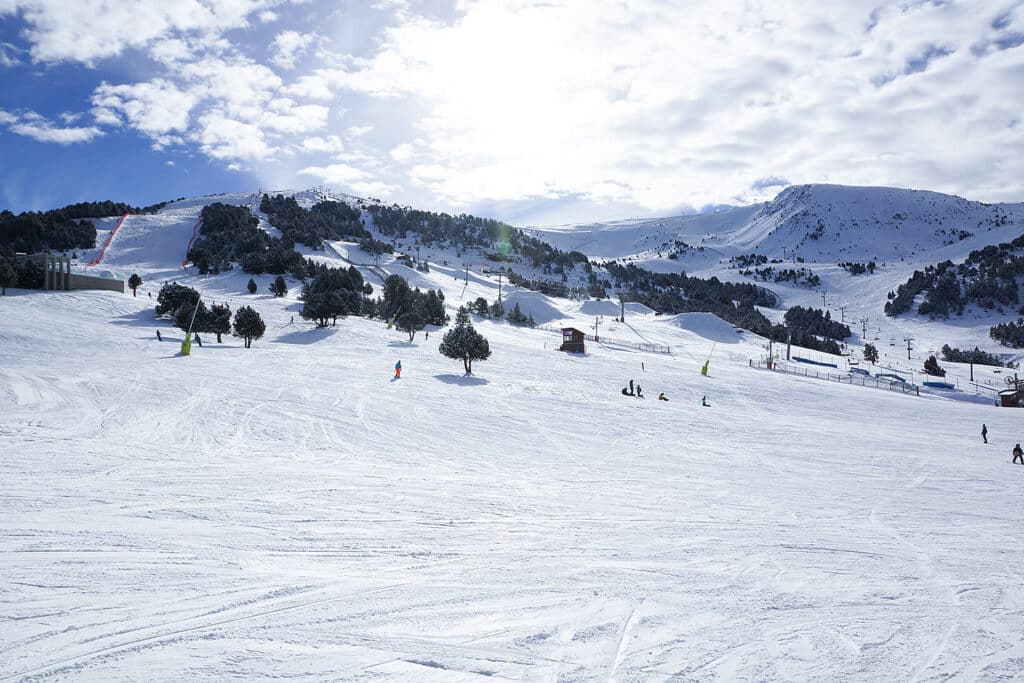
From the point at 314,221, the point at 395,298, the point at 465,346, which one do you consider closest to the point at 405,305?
the point at 395,298

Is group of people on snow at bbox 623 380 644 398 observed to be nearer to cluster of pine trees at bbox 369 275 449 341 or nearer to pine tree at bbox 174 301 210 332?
cluster of pine trees at bbox 369 275 449 341

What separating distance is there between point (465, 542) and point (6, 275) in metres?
60.4

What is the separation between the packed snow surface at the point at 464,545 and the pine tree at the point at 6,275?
106 ft

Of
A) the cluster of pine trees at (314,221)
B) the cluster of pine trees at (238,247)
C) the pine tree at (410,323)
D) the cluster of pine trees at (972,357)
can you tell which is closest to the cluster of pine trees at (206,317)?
the pine tree at (410,323)

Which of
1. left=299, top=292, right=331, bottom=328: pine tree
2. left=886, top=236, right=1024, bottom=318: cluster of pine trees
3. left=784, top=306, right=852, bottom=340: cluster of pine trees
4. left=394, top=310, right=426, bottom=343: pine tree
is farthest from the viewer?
left=886, top=236, right=1024, bottom=318: cluster of pine trees

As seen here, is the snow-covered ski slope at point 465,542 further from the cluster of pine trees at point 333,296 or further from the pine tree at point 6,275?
the pine tree at point 6,275

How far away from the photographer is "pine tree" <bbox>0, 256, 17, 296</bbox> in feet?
159

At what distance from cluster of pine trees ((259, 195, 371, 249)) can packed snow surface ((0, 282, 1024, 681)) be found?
100 m

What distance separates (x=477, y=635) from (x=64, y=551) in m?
6.23

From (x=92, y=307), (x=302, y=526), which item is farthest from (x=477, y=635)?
(x=92, y=307)

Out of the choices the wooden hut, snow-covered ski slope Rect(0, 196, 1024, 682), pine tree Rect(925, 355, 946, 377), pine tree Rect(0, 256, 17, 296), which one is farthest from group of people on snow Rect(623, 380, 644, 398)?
pine tree Rect(0, 256, 17, 296)

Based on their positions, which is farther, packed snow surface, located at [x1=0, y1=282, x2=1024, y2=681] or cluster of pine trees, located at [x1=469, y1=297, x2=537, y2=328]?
cluster of pine trees, located at [x1=469, y1=297, x2=537, y2=328]

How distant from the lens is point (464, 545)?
9.45 meters

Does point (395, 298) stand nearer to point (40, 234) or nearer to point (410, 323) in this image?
point (410, 323)
